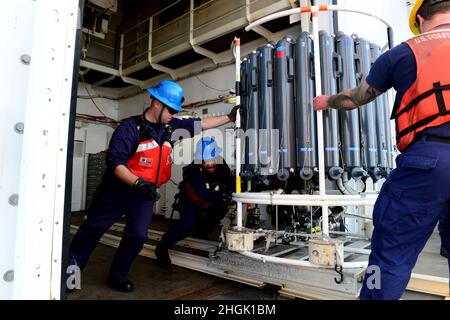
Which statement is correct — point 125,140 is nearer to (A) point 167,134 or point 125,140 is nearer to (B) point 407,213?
(A) point 167,134

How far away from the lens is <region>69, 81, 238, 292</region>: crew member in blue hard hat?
8.57 feet

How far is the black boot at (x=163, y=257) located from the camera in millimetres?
3234

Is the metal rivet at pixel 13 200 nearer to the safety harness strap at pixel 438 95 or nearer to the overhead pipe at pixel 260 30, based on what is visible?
the safety harness strap at pixel 438 95

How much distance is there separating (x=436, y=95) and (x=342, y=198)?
98 centimetres

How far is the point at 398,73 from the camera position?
4.92 feet

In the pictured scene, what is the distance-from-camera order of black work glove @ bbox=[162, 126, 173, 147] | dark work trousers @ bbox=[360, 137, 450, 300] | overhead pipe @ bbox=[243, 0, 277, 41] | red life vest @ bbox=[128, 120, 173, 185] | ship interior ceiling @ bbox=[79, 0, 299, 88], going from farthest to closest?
ship interior ceiling @ bbox=[79, 0, 299, 88]
overhead pipe @ bbox=[243, 0, 277, 41]
black work glove @ bbox=[162, 126, 173, 147]
red life vest @ bbox=[128, 120, 173, 185]
dark work trousers @ bbox=[360, 137, 450, 300]

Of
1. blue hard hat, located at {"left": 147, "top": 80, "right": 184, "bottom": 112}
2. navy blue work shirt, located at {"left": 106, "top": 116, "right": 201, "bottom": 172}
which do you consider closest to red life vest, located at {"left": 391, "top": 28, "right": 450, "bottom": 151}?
blue hard hat, located at {"left": 147, "top": 80, "right": 184, "bottom": 112}

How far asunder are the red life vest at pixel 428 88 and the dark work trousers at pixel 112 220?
2.16 metres

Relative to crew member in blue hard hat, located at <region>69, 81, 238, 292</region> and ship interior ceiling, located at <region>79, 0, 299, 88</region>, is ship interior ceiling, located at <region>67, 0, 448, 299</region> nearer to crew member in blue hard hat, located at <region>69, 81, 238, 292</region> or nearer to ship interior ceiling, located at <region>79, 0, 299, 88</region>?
crew member in blue hard hat, located at <region>69, 81, 238, 292</region>

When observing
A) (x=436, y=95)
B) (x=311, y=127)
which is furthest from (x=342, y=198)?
(x=436, y=95)

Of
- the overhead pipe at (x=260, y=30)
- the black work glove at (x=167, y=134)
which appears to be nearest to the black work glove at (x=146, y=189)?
the black work glove at (x=167, y=134)

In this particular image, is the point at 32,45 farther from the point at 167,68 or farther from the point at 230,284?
the point at 167,68

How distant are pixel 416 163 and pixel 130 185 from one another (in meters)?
2.10

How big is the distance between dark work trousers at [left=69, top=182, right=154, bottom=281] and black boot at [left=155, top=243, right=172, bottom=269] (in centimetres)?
62
